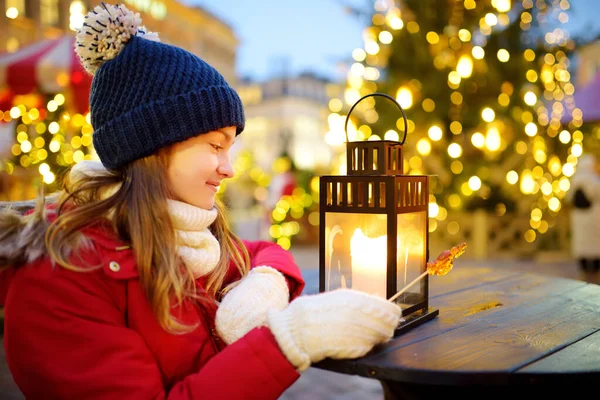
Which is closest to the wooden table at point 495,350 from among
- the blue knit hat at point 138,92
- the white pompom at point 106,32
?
the blue knit hat at point 138,92

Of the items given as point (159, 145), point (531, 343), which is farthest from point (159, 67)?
point (531, 343)

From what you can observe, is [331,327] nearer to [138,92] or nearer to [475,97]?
[138,92]

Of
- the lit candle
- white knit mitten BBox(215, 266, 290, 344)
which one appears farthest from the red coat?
the lit candle

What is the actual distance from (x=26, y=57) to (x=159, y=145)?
171 inches

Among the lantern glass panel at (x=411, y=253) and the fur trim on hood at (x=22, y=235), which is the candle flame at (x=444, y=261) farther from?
the fur trim on hood at (x=22, y=235)

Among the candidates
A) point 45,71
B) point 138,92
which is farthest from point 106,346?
point 45,71

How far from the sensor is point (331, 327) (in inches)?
47.5

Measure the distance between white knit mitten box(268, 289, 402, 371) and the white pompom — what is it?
0.82m

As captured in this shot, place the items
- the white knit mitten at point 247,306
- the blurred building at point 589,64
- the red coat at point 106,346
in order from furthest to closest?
1. the blurred building at point 589,64
2. the white knit mitten at point 247,306
3. the red coat at point 106,346

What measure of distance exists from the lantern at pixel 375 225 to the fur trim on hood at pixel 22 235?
0.72 m

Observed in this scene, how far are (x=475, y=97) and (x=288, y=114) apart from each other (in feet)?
139

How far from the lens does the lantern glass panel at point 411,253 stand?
1487 millimetres

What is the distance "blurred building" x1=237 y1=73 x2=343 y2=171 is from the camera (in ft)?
160

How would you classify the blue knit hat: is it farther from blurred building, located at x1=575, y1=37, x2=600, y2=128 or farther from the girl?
blurred building, located at x1=575, y1=37, x2=600, y2=128
